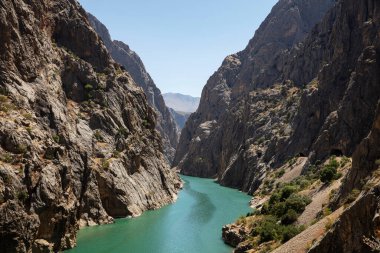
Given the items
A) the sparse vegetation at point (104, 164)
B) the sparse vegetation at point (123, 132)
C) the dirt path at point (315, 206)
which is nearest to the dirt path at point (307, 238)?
the dirt path at point (315, 206)

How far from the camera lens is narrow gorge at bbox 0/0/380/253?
139 ft

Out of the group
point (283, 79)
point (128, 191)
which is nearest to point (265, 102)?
point (283, 79)

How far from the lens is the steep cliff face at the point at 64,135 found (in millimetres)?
47312

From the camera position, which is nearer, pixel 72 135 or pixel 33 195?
pixel 33 195

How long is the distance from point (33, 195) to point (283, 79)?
132m

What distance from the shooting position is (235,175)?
452ft

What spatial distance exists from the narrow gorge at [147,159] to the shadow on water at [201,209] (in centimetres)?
39

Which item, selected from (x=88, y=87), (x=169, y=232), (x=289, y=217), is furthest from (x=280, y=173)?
(x=289, y=217)

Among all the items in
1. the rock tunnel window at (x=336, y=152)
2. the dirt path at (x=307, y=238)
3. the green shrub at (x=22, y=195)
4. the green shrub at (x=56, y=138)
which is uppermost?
the rock tunnel window at (x=336, y=152)

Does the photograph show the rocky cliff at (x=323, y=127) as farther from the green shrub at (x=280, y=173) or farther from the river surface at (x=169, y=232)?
the river surface at (x=169, y=232)

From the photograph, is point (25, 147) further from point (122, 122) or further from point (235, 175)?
point (235, 175)

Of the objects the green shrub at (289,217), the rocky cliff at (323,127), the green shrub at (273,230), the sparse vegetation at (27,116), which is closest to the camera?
the rocky cliff at (323,127)

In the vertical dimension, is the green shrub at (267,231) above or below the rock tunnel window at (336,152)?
below

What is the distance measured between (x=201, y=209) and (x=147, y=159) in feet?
56.9
